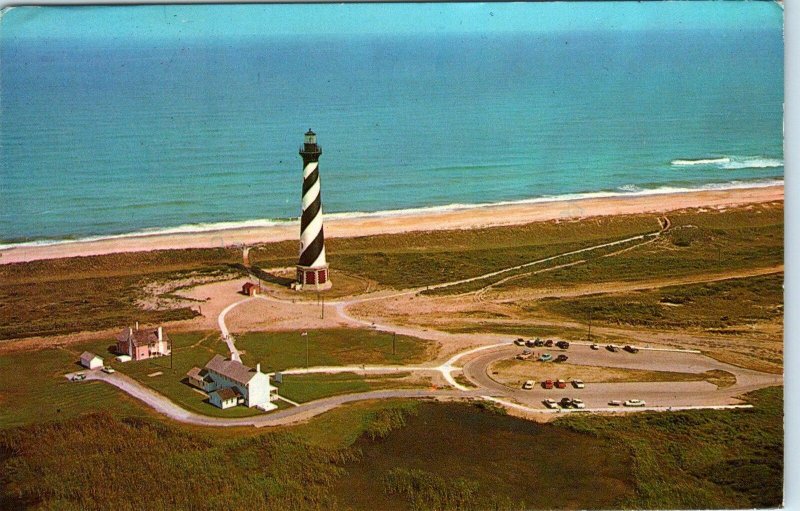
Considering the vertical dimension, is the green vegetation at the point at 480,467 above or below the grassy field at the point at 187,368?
below

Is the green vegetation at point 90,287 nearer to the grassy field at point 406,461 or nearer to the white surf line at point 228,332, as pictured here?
the white surf line at point 228,332

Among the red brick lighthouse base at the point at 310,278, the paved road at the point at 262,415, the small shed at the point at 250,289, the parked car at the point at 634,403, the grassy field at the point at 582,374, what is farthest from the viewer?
the red brick lighthouse base at the point at 310,278

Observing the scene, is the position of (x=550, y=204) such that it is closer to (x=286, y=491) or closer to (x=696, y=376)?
(x=696, y=376)

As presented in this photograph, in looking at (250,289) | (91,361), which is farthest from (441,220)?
(91,361)

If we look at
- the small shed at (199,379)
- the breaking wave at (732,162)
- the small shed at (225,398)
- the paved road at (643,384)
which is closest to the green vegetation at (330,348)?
the small shed at (199,379)

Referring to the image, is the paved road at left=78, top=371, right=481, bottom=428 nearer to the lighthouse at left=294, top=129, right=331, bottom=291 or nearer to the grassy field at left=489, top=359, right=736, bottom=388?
the grassy field at left=489, top=359, right=736, bottom=388

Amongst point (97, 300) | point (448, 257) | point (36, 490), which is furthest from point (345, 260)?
point (36, 490)

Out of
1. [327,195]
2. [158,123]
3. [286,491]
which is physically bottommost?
[286,491]
